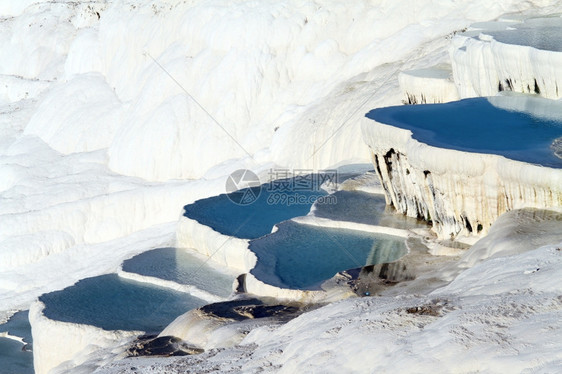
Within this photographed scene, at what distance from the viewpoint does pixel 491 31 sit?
1745 centimetres

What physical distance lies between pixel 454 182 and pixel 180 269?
18.6 feet

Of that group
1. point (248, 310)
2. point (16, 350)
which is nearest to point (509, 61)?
point (248, 310)

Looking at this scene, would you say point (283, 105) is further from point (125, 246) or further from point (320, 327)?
point (320, 327)

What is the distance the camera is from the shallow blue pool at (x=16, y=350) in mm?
15369

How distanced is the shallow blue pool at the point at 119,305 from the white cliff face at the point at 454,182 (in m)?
3.71

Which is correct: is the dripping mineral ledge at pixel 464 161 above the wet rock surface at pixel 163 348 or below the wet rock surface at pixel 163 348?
above

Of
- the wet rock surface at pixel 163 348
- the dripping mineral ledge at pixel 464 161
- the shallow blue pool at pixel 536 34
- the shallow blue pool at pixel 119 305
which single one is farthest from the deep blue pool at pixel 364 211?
the wet rock surface at pixel 163 348

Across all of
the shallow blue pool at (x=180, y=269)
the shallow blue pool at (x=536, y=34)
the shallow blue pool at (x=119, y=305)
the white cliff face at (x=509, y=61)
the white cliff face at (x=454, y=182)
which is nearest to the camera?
the white cliff face at (x=454, y=182)

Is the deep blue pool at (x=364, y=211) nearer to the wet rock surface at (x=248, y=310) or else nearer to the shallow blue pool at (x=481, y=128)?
the shallow blue pool at (x=481, y=128)

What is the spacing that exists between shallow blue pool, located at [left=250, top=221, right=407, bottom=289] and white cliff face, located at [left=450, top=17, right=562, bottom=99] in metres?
3.84

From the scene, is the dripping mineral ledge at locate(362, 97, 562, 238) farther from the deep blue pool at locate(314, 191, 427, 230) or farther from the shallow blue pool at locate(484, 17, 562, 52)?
the shallow blue pool at locate(484, 17, 562, 52)

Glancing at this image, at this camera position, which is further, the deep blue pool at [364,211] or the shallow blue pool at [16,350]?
the shallow blue pool at [16,350]

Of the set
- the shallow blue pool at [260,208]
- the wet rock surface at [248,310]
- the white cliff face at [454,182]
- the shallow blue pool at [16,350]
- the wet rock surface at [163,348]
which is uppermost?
the white cliff face at [454,182]

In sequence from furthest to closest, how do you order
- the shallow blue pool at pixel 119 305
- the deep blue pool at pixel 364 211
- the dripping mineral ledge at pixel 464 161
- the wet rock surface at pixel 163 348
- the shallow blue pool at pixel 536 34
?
the shallow blue pool at pixel 536 34 → the deep blue pool at pixel 364 211 → the shallow blue pool at pixel 119 305 → the dripping mineral ledge at pixel 464 161 → the wet rock surface at pixel 163 348
